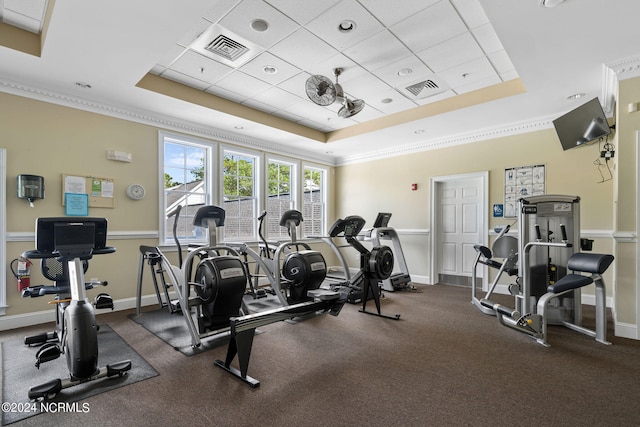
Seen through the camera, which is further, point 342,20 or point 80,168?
point 80,168

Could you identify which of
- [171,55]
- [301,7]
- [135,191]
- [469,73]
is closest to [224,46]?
[171,55]

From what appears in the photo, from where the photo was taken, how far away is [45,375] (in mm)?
2498

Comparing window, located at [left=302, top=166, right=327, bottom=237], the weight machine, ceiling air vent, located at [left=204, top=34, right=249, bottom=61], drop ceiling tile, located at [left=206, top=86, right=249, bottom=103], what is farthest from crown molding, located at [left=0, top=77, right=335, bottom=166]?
the weight machine

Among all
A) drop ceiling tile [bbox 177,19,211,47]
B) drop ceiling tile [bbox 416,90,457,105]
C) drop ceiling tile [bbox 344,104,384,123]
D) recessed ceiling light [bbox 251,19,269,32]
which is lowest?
drop ceiling tile [bbox 344,104,384,123]

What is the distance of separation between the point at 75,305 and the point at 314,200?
5798 millimetres

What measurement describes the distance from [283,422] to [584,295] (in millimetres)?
5048

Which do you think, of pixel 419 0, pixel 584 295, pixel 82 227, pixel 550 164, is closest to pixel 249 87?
pixel 419 0

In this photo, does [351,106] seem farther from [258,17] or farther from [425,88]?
[258,17]

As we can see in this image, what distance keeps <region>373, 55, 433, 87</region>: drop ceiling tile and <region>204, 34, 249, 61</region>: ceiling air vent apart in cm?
167

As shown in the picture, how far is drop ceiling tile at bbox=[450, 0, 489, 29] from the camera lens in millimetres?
2731

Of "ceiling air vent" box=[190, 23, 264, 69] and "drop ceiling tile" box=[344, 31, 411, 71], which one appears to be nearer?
"ceiling air vent" box=[190, 23, 264, 69]

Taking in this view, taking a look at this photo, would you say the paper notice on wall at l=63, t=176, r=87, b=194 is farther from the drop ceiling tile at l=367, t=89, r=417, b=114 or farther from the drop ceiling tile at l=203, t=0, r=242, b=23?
the drop ceiling tile at l=367, t=89, r=417, b=114

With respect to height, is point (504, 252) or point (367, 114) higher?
point (367, 114)

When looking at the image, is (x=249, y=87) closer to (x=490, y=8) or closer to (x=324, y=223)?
(x=490, y=8)
